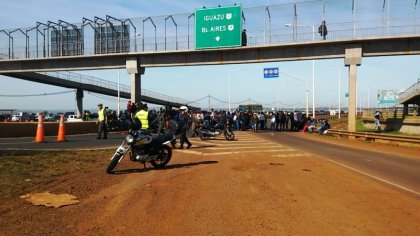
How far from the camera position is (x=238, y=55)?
1453 inches

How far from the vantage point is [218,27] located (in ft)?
118

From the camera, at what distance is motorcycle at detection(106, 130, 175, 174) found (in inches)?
431

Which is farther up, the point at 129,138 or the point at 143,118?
the point at 143,118

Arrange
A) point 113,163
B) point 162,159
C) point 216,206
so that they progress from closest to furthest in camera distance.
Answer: point 216,206 → point 113,163 → point 162,159

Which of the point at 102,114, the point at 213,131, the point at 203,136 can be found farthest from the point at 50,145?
the point at 213,131

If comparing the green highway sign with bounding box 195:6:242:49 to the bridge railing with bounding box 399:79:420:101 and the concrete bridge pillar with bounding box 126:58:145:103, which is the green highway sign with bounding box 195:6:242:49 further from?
the bridge railing with bounding box 399:79:420:101

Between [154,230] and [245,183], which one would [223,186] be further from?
[154,230]

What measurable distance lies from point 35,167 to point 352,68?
2659 centimetres

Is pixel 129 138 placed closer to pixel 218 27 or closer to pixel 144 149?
pixel 144 149

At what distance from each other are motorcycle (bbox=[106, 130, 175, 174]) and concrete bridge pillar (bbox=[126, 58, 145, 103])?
1084 inches

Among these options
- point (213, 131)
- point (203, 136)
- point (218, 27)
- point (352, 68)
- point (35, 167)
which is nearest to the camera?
point (35, 167)

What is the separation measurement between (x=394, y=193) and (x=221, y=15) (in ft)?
93.5

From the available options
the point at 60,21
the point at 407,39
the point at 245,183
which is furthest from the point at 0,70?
the point at 245,183

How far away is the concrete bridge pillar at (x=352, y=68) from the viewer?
3303cm
